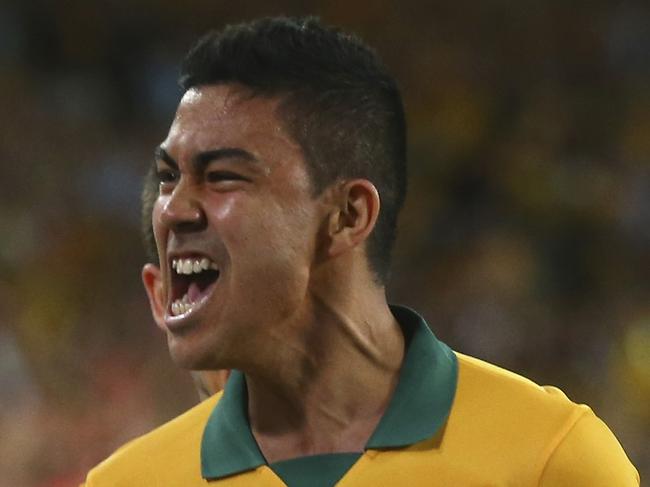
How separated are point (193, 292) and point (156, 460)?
282mm

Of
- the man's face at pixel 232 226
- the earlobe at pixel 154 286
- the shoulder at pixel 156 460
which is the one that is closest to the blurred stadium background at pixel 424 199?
the earlobe at pixel 154 286

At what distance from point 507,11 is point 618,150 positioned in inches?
39.9

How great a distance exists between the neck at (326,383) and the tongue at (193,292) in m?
0.14

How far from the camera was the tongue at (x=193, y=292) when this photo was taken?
6.88 ft

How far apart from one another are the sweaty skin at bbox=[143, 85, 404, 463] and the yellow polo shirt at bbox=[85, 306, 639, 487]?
0.04 meters

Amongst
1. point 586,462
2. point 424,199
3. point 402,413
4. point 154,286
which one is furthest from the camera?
point 424,199

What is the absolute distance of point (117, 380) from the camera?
5086mm

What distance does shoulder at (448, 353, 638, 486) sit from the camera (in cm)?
203

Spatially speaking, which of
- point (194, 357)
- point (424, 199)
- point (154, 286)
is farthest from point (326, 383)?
point (424, 199)

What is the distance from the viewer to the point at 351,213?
2.14m

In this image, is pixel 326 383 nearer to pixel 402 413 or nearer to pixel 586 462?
pixel 402 413

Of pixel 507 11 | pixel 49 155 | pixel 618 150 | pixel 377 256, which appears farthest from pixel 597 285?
pixel 377 256

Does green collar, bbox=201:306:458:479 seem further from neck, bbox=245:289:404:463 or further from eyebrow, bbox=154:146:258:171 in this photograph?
eyebrow, bbox=154:146:258:171

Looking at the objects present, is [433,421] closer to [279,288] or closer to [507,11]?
[279,288]
